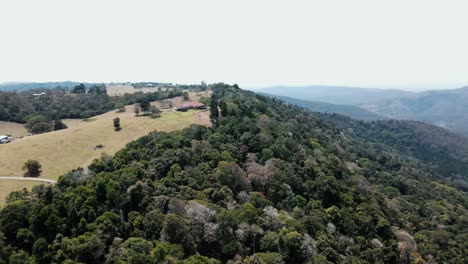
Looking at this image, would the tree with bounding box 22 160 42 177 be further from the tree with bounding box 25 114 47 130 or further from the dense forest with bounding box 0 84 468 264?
the tree with bounding box 25 114 47 130

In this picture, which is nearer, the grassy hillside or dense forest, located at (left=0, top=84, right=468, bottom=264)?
dense forest, located at (left=0, top=84, right=468, bottom=264)

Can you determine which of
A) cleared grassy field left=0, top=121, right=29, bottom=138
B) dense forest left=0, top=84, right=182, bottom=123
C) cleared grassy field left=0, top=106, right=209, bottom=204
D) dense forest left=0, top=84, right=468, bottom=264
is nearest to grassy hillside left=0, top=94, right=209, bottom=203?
cleared grassy field left=0, top=106, right=209, bottom=204

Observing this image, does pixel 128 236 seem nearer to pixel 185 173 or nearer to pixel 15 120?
pixel 185 173

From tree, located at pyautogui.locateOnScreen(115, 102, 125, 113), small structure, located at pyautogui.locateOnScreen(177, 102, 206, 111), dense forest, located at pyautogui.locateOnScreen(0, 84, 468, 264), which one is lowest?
dense forest, located at pyautogui.locateOnScreen(0, 84, 468, 264)

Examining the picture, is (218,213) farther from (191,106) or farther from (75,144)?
(191,106)

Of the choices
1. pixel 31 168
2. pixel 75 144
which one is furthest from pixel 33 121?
pixel 31 168

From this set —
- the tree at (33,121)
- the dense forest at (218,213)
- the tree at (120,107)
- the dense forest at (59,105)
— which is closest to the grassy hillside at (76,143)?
the dense forest at (218,213)

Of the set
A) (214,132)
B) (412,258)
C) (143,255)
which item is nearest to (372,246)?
(412,258)

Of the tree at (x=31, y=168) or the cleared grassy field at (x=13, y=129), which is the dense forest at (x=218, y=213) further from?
the cleared grassy field at (x=13, y=129)
